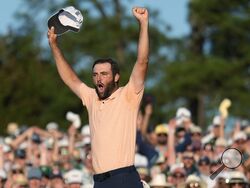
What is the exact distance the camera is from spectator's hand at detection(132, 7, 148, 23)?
1034cm

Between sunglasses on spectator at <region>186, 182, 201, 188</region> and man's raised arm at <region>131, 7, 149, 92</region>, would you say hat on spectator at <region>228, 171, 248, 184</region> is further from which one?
man's raised arm at <region>131, 7, 149, 92</region>

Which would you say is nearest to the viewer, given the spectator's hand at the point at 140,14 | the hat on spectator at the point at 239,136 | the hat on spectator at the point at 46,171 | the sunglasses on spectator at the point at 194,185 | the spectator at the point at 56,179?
the spectator's hand at the point at 140,14

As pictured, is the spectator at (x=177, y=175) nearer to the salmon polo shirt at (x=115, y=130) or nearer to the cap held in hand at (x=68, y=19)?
the cap held in hand at (x=68, y=19)

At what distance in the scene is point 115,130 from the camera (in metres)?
10.3

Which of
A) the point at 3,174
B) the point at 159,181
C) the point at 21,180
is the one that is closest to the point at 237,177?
the point at 159,181

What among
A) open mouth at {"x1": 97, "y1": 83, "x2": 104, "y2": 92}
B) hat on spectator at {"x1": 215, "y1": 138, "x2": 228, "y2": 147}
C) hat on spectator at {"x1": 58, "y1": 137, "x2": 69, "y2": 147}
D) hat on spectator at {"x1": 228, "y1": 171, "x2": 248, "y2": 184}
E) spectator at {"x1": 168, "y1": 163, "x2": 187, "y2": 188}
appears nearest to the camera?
open mouth at {"x1": 97, "y1": 83, "x2": 104, "y2": 92}

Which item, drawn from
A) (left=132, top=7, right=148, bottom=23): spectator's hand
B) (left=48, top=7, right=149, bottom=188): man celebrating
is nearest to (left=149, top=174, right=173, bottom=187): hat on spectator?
(left=48, top=7, right=149, bottom=188): man celebrating

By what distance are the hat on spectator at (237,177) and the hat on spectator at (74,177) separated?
2.04 meters

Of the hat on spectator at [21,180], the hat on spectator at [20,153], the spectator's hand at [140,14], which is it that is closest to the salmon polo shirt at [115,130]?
the spectator's hand at [140,14]

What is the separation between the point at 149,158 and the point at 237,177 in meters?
2.62

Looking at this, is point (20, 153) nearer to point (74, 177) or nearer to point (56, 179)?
point (56, 179)

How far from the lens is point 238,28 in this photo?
144 ft

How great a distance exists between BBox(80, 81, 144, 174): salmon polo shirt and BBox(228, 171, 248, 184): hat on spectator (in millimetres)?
4641

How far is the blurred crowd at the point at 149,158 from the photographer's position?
16.1 metres
